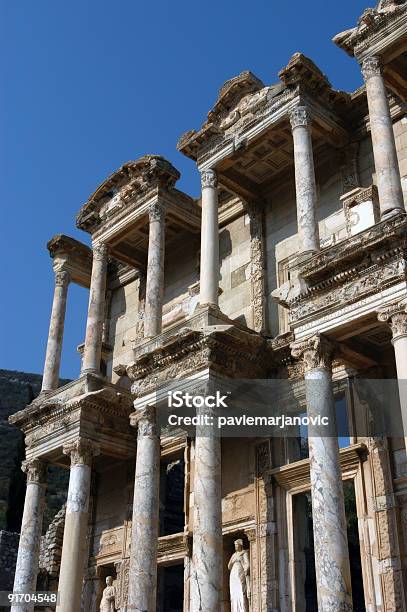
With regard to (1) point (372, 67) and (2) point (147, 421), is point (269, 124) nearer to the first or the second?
(1) point (372, 67)

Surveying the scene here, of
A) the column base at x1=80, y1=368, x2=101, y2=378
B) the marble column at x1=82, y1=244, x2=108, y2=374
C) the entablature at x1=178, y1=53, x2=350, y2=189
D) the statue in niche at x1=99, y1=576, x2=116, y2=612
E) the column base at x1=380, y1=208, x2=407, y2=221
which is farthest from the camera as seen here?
the marble column at x1=82, y1=244, x2=108, y2=374

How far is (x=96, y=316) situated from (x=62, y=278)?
303 centimetres

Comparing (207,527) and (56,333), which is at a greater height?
(56,333)

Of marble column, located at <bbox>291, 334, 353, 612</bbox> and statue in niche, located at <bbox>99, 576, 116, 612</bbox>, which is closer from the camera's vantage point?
marble column, located at <bbox>291, 334, 353, 612</bbox>

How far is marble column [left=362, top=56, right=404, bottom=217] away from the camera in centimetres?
1267

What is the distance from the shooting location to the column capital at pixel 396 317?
11.5 meters

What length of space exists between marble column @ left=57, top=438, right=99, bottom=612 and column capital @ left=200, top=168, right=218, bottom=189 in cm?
650

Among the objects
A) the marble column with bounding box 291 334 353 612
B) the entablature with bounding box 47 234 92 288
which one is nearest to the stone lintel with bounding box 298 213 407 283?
the marble column with bounding box 291 334 353 612

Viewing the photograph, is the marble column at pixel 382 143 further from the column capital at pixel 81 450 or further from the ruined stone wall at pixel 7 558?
the ruined stone wall at pixel 7 558

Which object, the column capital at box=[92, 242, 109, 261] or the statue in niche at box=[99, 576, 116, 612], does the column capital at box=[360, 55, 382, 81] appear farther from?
the statue in niche at box=[99, 576, 116, 612]

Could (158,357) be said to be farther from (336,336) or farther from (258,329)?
(336,336)

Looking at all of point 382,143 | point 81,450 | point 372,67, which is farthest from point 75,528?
point 372,67

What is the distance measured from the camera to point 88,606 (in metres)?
18.6

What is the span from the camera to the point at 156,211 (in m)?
18.8
